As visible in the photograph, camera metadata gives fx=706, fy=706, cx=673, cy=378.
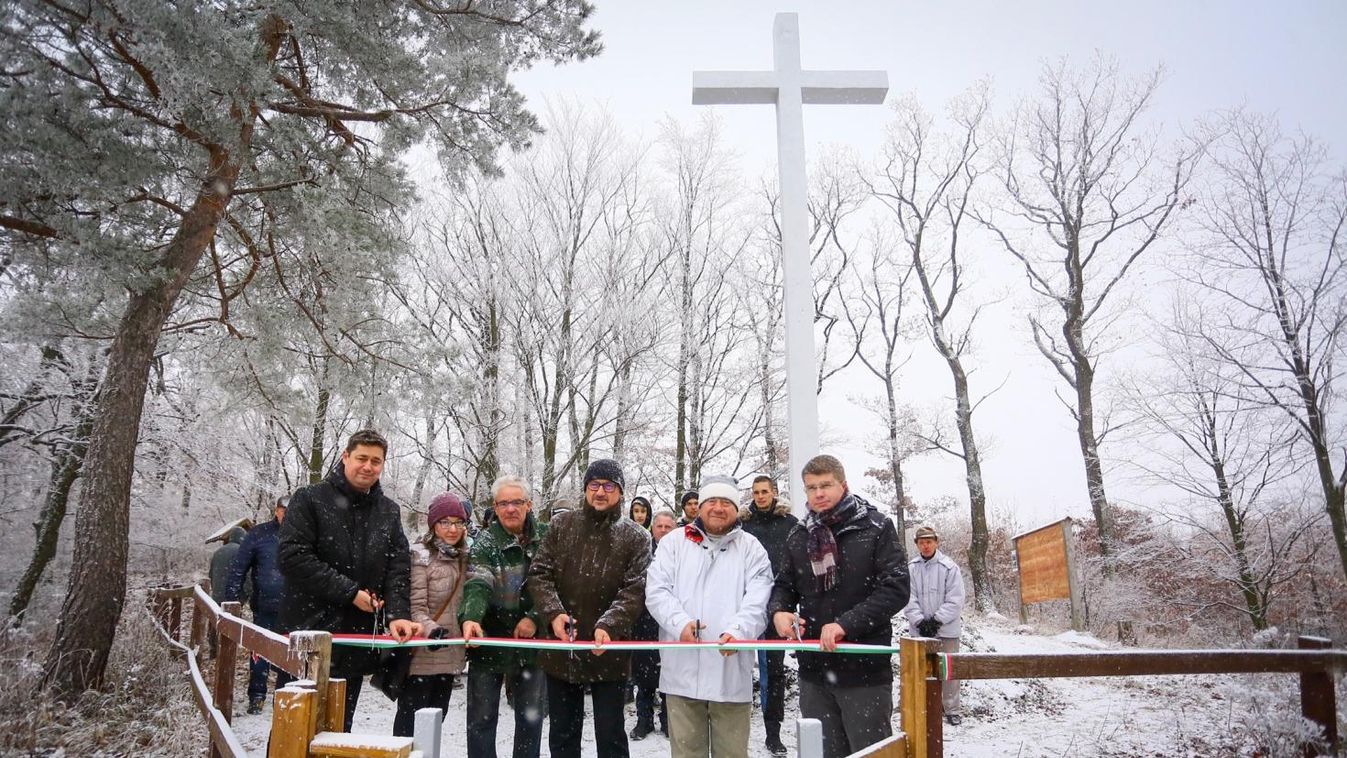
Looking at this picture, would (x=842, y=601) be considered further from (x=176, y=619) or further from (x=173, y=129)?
(x=176, y=619)

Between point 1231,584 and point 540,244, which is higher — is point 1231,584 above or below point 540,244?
below

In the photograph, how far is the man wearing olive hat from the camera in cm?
339

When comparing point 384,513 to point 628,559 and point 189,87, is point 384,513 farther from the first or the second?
point 189,87

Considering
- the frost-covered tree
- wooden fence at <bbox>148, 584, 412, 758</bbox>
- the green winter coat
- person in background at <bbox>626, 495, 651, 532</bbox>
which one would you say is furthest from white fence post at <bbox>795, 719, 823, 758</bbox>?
the frost-covered tree

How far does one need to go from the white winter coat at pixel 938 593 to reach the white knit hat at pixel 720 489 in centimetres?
302

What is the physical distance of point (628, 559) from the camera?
12.0ft

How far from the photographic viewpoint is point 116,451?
5.78 m

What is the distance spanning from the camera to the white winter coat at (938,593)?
231 inches

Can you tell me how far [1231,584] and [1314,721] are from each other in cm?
1036

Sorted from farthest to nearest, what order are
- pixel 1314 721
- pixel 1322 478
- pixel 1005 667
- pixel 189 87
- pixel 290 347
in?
1. pixel 1322 478
2. pixel 290 347
3. pixel 189 87
4. pixel 1314 721
5. pixel 1005 667

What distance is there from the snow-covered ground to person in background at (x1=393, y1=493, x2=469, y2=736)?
1853mm

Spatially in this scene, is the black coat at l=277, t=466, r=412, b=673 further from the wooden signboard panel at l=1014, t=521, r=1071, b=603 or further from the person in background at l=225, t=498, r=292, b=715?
the wooden signboard panel at l=1014, t=521, r=1071, b=603

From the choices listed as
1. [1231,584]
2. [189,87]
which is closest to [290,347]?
[189,87]

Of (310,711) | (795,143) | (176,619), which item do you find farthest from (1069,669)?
(176,619)
